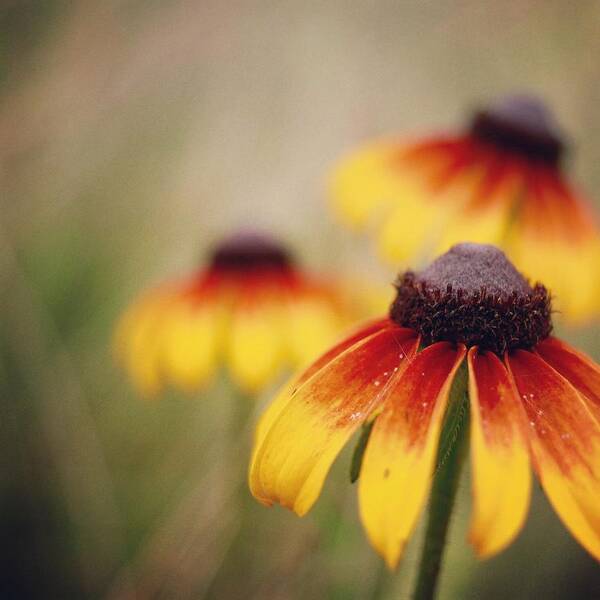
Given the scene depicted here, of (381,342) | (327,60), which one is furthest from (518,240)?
(327,60)

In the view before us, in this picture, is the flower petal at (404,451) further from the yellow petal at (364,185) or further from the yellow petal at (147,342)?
the yellow petal at (147,342)

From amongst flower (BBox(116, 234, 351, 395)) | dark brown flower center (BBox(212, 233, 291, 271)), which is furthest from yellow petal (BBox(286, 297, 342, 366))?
dark brown flower center (BBox(212, 233, 291, 271))

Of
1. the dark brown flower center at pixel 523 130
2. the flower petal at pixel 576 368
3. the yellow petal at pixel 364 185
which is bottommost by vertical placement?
the flower petal at pixel 576 368

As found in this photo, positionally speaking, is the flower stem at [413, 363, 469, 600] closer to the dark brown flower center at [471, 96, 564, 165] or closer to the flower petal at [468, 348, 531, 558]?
the flower petal at [468, 348, 531, 558]

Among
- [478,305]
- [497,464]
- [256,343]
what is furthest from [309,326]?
[497,464]

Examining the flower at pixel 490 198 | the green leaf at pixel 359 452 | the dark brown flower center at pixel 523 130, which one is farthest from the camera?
the dark brown flower center at pixel 523 130

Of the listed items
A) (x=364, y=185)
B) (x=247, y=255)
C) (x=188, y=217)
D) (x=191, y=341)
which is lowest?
(x=191, y=341)

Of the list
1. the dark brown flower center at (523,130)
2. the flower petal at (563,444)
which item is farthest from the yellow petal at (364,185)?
the flower petal at (563,444)

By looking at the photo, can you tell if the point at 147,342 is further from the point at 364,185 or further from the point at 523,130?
the point at 523,130
